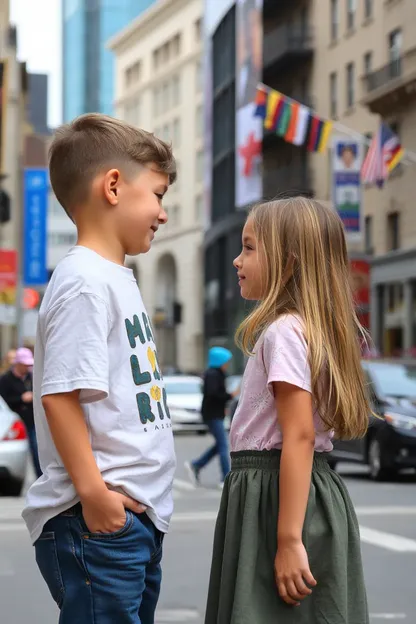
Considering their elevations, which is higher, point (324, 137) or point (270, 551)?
point (324, 137)

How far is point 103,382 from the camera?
3.36m

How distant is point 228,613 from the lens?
360cm

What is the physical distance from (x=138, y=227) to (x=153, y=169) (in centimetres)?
15

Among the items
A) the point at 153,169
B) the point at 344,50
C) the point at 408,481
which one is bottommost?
the point at 408,481

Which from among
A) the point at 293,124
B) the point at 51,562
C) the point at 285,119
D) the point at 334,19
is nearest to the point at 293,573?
the point at 51,562

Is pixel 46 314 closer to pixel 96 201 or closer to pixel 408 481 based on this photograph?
pixel 96 201

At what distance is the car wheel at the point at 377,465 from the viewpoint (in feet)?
57.6

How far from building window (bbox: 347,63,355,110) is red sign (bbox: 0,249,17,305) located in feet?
45.0

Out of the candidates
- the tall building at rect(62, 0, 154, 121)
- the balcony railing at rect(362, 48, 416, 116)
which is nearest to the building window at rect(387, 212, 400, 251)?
the balcony railing at rect(362, 48, 416, 116)

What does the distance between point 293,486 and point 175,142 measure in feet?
327

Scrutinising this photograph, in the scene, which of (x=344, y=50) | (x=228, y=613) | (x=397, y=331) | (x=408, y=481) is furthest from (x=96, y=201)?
(x=344, y=50)

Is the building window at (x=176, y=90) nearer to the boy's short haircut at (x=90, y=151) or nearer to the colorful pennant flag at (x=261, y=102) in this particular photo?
the colorful pennant flag at (x=261, y=102)

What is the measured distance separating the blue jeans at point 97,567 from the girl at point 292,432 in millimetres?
288

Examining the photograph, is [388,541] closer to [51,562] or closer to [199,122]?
[51,562]
